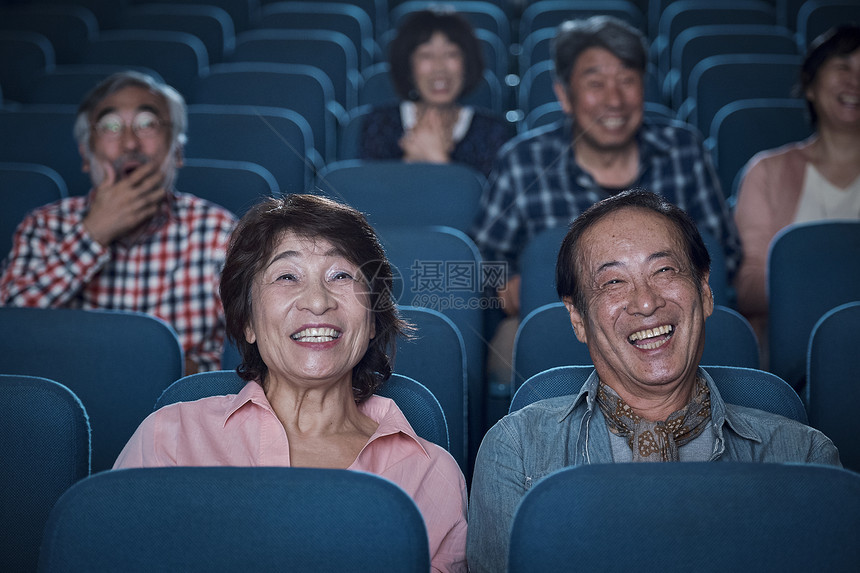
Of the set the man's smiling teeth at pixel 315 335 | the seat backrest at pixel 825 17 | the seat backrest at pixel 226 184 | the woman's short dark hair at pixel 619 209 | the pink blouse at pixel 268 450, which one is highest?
A: the seat backrest at pixel 825 17

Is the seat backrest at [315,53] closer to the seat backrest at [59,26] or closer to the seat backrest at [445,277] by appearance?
the seat backrest at [59,26]

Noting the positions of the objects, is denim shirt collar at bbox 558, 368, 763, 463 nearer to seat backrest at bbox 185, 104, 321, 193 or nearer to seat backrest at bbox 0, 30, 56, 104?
seat backrest at bbox 185, 104, 321, 193

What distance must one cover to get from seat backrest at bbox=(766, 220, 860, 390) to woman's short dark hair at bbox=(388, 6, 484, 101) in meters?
1.28

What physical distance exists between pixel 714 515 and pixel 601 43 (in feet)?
5.62

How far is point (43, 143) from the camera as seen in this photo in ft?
9.05

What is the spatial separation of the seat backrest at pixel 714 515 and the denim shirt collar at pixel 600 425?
34cm

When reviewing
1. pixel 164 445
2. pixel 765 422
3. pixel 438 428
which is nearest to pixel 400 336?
pixel 438 428

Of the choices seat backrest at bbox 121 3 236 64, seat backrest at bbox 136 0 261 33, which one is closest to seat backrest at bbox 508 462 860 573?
seat backrest at bbox 121 3 236 64

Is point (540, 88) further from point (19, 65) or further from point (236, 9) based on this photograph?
point (19, 65)

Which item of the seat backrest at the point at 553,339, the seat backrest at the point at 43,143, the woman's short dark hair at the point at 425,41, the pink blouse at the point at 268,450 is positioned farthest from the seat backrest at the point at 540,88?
the pink blouse at the point at 268,450

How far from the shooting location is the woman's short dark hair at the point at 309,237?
4.61ft

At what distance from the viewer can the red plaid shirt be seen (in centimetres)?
199

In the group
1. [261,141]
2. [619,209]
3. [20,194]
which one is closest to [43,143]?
[20,194]

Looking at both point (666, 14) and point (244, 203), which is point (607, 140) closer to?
point (244, 203)
